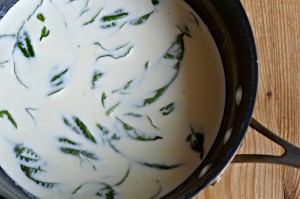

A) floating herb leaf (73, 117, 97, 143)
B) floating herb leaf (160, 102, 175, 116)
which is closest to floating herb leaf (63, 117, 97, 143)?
floating herb leaf (73, 117, 97, 143)

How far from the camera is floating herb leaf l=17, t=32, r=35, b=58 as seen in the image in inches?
39.2

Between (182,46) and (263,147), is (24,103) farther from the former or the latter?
(263,147)

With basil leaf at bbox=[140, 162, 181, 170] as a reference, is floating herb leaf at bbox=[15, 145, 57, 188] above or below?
above

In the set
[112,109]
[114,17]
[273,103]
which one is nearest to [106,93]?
[112,109]

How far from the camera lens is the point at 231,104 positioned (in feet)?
3.01

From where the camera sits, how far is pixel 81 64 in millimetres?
978

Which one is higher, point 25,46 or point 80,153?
point 25,46

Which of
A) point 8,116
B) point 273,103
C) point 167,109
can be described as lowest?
point 273,103

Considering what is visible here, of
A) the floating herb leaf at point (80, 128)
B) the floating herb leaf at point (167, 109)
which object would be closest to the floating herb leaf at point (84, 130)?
the floating herb leaf at point (80, 128)

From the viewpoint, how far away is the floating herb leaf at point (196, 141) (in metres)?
0.92

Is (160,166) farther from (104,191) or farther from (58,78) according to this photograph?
(58,78)

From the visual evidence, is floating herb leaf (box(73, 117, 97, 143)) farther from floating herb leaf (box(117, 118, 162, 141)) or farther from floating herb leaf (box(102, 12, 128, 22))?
floating herb leaf (box(102, 12, 128, 22))

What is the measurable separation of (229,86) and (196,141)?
0.35 feet

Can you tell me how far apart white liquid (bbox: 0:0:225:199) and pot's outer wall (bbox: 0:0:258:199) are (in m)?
0.02
